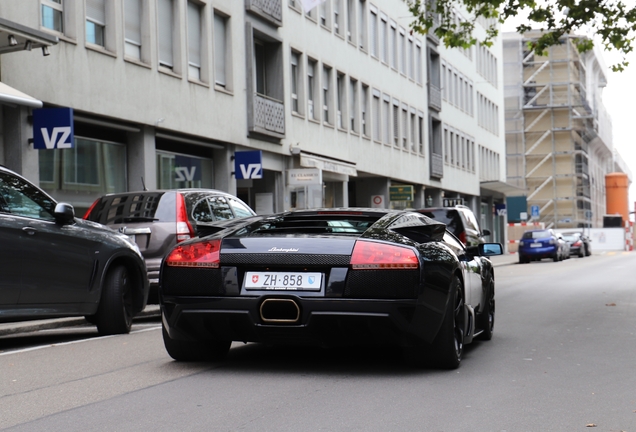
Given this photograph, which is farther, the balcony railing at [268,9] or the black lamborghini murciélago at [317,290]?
the balcony railing at [268,9]

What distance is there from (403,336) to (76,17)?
51.3ft

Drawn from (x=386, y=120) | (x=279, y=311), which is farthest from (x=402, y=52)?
(x=279, y=311)

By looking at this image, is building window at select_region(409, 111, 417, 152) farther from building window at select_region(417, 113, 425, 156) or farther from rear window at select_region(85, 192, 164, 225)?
rear window at select_region(85, 192, 164, 225)

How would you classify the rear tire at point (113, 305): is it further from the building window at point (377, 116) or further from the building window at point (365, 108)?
the building window at point (377, 116)

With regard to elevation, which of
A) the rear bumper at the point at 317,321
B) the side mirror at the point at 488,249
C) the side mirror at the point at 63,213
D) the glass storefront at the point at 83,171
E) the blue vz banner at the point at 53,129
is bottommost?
the rear bumper at the point at 317,321

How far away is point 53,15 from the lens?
20594 millimetres

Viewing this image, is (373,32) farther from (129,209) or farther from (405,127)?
(129,209)

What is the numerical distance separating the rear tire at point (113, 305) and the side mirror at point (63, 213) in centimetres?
100

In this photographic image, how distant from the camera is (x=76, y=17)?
2100 centimetres

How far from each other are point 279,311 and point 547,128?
3602 inches

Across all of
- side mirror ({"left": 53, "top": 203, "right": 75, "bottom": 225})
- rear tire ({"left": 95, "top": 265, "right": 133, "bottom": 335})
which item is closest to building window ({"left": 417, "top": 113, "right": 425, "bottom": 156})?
rear tire ({"left": 95, "top": 265, "right": 133, "bottom": 335})

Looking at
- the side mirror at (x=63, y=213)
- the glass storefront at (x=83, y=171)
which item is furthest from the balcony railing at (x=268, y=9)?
the side mirror at (x=63, y=213)

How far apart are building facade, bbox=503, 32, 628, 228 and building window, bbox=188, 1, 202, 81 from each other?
2761 inches

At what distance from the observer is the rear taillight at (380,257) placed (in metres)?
6.93
